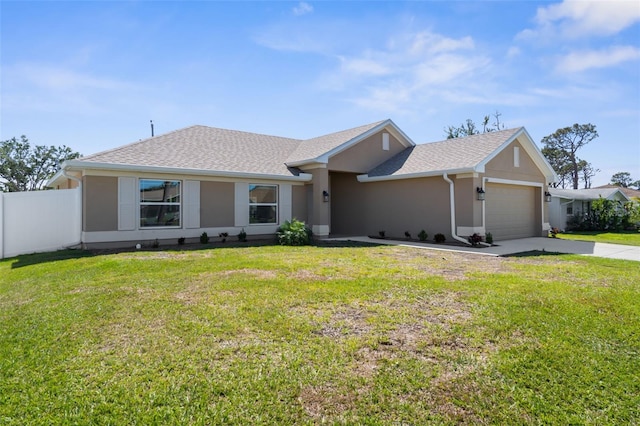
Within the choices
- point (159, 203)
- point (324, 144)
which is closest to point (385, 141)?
point (324, 144)

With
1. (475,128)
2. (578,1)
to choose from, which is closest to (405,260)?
(578,1)

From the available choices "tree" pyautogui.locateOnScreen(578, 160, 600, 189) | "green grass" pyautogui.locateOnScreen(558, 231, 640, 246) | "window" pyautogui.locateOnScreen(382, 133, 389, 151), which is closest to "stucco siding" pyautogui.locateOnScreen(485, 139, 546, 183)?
"green grass" pyautogui.locateOnScreen(558, 231, 640, 246)

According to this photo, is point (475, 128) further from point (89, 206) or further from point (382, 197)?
point (89, 206)

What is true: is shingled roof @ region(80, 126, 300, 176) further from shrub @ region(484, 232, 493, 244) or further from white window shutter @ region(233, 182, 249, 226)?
shrub @ region(484, 232, 493, 244)

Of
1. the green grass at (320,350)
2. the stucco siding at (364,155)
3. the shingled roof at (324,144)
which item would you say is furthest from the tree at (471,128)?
the green grass at (320,350)

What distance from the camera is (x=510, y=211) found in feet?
49.4

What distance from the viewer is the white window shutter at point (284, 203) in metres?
14.9

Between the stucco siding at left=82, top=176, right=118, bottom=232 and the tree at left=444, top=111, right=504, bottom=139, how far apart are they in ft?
121

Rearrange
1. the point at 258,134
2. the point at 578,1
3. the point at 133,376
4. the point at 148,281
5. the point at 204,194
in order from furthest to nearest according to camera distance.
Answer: the point at 258,134, the point at 204,194, the point at 578,1, the point at 148,281, the point at 133,376

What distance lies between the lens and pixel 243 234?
13.6 m

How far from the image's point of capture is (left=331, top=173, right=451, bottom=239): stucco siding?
13961 millimetres

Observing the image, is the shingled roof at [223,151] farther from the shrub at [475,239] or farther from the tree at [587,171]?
the tree at [587,171]

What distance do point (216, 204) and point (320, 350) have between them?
34.6 feet

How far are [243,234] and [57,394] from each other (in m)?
10.7
